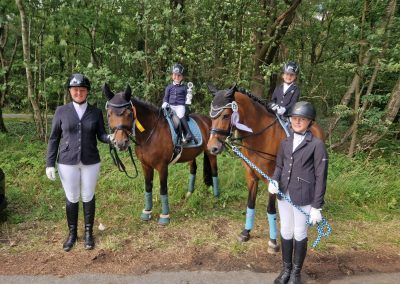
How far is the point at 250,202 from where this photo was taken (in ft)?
14.3

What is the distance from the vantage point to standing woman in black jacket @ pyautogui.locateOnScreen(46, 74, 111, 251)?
3848 mm

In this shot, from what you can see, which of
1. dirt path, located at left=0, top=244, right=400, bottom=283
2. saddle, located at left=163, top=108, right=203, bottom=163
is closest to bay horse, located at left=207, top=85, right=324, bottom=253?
dirt path, located at left=0, top=244, right=400, bottom=283

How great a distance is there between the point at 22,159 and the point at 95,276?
445 cm

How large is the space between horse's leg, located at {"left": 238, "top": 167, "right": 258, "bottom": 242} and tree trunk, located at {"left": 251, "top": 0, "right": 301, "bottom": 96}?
4567mm

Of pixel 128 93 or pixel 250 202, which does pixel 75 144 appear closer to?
pixel 128 93

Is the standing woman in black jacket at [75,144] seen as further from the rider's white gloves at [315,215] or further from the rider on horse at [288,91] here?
the rider's white gloves at [315,215]

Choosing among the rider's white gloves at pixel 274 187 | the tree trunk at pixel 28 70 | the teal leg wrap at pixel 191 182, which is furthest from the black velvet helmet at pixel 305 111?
the tree trunk at pixel 28 70

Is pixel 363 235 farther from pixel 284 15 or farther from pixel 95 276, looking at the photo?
pixel 284 15

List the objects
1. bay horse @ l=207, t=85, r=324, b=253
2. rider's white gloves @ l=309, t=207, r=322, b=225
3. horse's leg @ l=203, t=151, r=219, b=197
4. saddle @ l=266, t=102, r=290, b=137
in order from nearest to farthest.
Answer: rider's white gloves @ l=309, t=207, r=322, b=225 → bay horse @ l=207, t=85, r=324, b=253 → saddle @ l=266, t=102, r=290, b=137 → horse's leg @ l=203, t=151, r=219, b=197

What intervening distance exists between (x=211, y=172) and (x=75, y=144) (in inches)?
116

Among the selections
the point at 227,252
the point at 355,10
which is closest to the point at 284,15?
the point at 355,10

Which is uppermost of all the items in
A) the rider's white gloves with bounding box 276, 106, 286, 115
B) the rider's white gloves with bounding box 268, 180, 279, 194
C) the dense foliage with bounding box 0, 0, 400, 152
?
the dense foliage with bounding box 0, 0, 400, 152

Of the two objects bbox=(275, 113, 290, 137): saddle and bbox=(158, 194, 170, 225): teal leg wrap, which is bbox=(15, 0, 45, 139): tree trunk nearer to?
bbox=(158, 194, 170, 225): teal leg wrap

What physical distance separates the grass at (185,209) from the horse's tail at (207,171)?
19 cm
